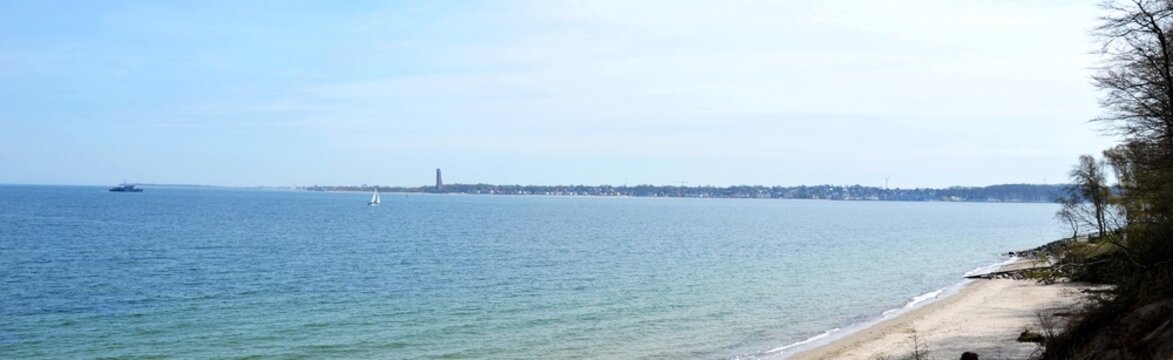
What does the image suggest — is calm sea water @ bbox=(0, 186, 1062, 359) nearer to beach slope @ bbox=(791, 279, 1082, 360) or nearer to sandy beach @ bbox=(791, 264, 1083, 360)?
sandy beach @ bbox=(791, 264, 1083, 360)

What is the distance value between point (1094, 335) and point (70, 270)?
5196cm

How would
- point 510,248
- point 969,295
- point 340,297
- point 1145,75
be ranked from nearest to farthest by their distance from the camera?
point 1145,75, point 340,297, point 969,295, point 510,248

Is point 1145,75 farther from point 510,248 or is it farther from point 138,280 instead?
point 510,248

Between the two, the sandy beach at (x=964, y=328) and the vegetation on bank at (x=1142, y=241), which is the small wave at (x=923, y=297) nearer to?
the sandy beach at (x=964, y=328)

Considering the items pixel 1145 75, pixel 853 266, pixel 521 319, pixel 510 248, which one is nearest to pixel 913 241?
pixel 853 266

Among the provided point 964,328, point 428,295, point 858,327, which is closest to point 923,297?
point 858,327

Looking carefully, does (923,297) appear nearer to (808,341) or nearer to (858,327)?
(858,327)

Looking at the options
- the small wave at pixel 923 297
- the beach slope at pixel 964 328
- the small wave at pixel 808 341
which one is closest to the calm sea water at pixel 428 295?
the small wave at pixel 808 341

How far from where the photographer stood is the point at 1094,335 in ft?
53.9

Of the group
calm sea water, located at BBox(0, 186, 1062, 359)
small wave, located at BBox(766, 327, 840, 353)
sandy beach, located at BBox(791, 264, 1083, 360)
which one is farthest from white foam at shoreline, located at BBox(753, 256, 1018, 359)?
calm sea water, located at BBox(0, 186, 1062, 359)

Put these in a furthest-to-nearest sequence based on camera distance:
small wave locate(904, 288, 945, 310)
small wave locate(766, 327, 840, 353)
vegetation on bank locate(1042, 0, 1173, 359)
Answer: small wave locate(904, 288, 945, 310)
small wave locate(766, 327, 840, 353)
vegetation on bank locate(1042, 0, 1173, 359)

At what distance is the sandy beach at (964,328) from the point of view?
84.9 ft

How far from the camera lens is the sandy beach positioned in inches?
1019

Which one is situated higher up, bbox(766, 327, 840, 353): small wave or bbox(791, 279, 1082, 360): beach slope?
bbox(791, 279, 1082, 360): beach slope
